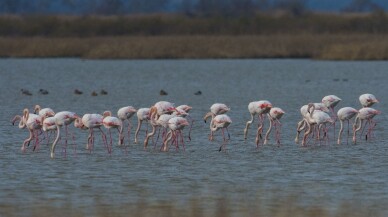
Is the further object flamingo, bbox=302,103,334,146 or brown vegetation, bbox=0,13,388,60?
brown vegetation, bbox=0,13,388,60

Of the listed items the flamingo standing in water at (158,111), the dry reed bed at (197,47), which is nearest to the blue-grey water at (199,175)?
the flamingo standing in water at (158,111)

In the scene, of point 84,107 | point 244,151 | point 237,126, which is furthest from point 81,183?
point 84,107

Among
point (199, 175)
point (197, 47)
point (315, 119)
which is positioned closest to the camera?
point (199, 175)

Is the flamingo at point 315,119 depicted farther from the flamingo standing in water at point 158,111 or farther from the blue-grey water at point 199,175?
the flamingo standing in water at point 158,111

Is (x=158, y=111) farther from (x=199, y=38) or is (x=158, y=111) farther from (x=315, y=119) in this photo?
(x=199, y=38)

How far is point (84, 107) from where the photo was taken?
2616cm

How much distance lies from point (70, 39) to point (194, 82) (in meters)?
22.1

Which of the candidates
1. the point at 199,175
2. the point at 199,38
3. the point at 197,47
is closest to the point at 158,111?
the point at 199,175

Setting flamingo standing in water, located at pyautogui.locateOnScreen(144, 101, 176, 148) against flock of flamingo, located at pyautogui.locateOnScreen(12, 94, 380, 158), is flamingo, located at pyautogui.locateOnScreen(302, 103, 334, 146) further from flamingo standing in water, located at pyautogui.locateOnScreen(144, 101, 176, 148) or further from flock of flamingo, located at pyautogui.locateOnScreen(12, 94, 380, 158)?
flamingo standing in water, located at pyautogui.locateOnScreen(144, 101, 176, 148)

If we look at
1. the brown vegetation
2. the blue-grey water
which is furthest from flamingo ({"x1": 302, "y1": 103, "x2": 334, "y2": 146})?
the brown vegetation

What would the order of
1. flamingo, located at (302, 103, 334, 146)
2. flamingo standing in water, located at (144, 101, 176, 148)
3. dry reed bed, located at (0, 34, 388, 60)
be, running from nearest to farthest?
flamingo, located at (302, 103, 334, 146)
flamingo standing in water, located at (144, 101, 176, 148)
dry reed bed, located at (0, 34, 388, 60)

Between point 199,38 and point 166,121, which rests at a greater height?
point 199,38

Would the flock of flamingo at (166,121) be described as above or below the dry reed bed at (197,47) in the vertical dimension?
below

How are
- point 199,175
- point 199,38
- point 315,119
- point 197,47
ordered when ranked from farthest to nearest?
point 199,38 → point 197,47 → point 315,119 → point 199,175
